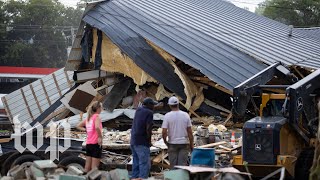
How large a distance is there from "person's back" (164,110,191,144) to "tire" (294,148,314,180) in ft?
7.55

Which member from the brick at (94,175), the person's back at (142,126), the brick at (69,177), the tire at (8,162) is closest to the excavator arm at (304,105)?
the person's back at (142,126)

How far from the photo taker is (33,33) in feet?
207

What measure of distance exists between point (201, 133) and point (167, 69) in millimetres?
5034

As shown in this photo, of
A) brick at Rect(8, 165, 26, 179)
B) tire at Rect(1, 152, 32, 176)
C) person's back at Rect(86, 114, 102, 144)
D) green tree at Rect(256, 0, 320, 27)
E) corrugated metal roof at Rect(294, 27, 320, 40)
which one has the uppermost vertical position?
green tree at Rect(256, 0, 320, 27)

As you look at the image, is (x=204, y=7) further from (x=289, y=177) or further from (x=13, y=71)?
(x=13, y=71)

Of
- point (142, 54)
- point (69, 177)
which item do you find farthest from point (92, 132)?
point (142, 54)

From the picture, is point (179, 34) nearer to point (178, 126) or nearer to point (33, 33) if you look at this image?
point (178, 126)

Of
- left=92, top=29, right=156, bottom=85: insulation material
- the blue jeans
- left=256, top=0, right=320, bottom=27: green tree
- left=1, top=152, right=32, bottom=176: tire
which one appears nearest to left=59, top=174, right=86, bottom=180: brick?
the blue jeans

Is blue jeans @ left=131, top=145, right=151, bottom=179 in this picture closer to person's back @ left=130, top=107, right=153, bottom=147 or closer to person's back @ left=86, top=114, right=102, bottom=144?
person's back @ left=130, top=107, right=153, bottom=147

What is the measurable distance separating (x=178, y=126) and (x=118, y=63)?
10345 mm

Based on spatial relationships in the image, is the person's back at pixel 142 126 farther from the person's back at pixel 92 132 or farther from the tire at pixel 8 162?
the tire at pixel 8 162

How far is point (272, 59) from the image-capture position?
2083 centimetres

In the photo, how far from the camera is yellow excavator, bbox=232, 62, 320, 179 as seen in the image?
40.8 ft

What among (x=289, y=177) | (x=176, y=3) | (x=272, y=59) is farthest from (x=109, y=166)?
(x=176, y=3)
